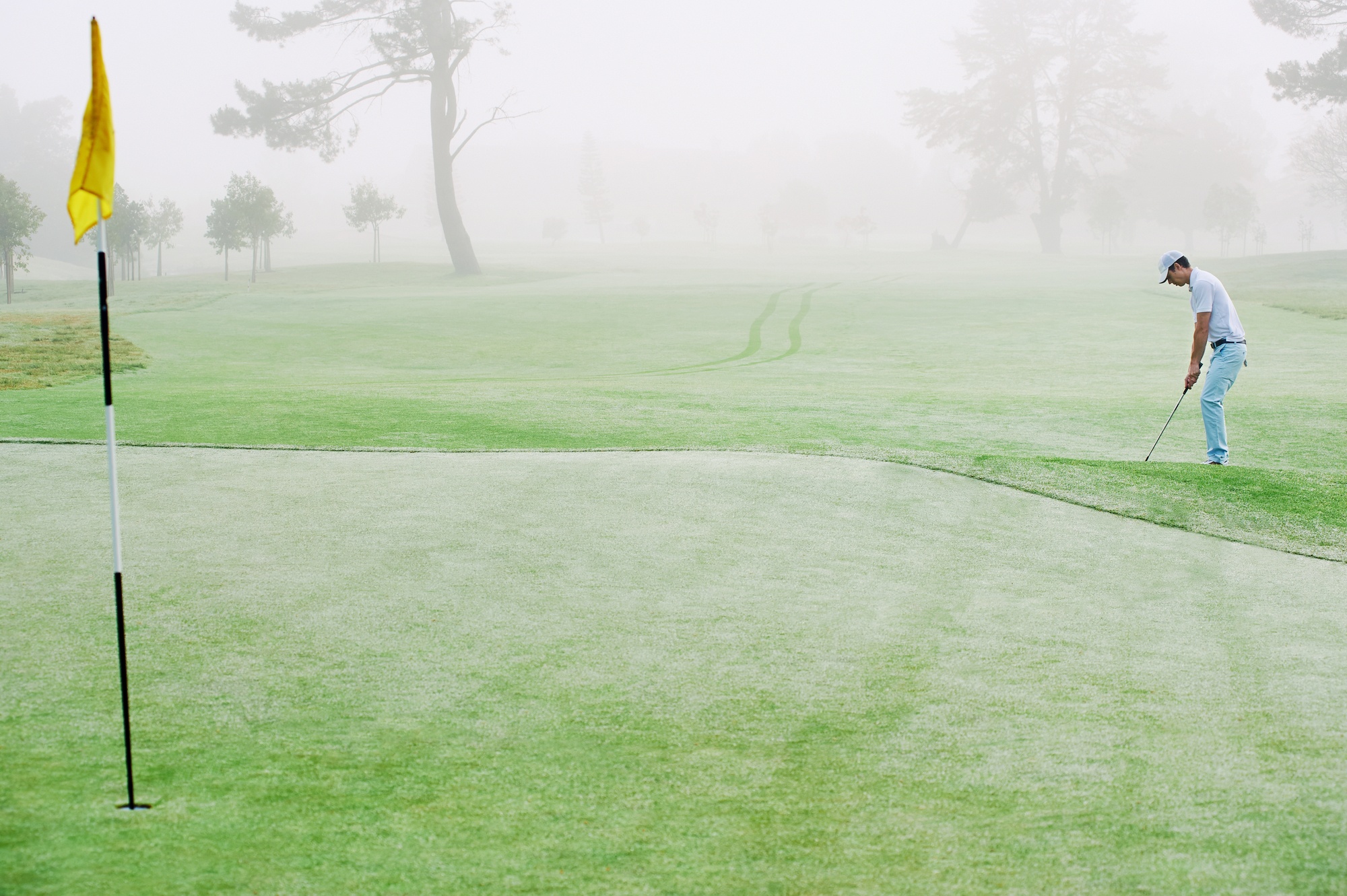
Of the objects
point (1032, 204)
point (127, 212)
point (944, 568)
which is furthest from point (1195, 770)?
point (1032, 204)

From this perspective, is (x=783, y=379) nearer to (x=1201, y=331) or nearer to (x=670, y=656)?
(x=1201, y=331)

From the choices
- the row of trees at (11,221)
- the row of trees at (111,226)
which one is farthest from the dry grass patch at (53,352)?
the row of trees at (11,221)

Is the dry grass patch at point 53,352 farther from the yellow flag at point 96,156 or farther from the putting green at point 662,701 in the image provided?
the yellow flag at point 96,156

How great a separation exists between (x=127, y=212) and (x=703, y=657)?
6614 cm

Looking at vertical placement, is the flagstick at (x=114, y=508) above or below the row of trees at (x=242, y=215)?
below

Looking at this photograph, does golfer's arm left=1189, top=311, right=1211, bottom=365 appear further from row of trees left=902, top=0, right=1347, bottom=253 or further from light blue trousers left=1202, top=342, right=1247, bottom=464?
row of trees left=902, top=0, right=1347, bottom=253

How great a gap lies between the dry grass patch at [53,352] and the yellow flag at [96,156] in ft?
47.1

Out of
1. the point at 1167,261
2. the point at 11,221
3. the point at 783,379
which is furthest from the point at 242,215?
the point at 1167,261

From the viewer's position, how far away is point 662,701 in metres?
4.91

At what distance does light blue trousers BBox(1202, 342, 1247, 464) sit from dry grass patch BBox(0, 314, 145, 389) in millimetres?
15595

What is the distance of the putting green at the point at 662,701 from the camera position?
3650mm

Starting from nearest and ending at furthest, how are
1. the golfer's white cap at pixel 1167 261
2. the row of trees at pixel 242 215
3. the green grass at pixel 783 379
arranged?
the golfer's white cap at pixel 1167 261 → the green grass at pixel 783 379 → the row of trees at pixel 242 215

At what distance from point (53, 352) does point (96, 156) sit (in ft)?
67.0

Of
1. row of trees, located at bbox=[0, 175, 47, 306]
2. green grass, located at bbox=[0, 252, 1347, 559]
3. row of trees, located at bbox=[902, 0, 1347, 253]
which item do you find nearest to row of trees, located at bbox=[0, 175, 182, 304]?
row of trees, located at bbox=[0, 175, 47, 306]
